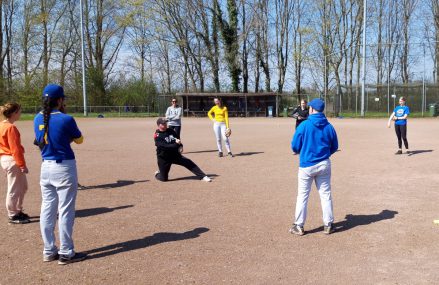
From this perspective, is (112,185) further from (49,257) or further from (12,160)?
(49,257)

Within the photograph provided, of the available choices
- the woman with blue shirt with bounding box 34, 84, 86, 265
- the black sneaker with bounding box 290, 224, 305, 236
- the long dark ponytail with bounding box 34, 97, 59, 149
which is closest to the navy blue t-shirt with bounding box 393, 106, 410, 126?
the black sneaker with bounding box 290, 224, 305, 236

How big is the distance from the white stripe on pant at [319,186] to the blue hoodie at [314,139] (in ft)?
0.25

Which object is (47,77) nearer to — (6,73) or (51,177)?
(6,73)

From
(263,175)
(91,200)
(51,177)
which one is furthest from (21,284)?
(263,175)

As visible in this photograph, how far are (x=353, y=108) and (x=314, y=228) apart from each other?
36.0 meters

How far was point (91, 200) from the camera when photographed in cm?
717

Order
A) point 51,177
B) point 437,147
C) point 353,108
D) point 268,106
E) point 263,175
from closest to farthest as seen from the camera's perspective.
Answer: point 51,177 → point 263,175 → point 437,147 → point 353,108 → point 268,106

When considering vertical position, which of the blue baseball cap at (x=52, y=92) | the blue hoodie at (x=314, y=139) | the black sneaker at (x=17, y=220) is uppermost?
the blue baseball cap at (x=52, y=92)

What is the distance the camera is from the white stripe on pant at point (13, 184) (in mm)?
5730

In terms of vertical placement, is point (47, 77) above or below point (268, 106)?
above

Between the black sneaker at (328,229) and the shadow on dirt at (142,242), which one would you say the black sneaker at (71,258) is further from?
the black sneaker at (328,229)

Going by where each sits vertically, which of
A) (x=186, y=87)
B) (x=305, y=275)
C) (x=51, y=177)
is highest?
(x=186, y=87)

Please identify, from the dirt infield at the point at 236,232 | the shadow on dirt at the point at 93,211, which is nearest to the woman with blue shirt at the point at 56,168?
the dirt infield at the point at 236,232

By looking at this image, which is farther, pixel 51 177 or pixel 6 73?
pixel 6 73
